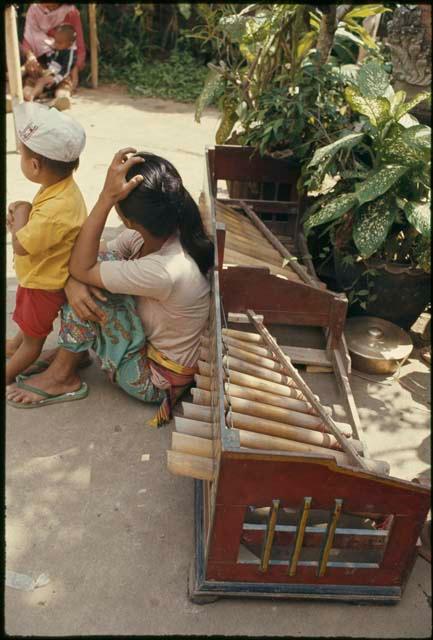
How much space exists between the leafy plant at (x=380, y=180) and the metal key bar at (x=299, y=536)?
1.60m

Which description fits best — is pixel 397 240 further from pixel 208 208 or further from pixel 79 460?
pixel 79 460

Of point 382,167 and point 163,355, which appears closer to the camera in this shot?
point 163,355

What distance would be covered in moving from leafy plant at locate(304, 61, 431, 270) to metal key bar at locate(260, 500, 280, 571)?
1.65 m

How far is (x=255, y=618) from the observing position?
2186 mm

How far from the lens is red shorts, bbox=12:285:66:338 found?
114 inches

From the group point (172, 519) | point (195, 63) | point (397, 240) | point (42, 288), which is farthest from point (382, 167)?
point (195, 63)

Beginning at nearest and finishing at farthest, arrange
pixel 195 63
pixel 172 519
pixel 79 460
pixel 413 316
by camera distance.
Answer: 1. pixel 172 519
2. pixel 79 460
3. pixel 413 316
4. pixel 195 63

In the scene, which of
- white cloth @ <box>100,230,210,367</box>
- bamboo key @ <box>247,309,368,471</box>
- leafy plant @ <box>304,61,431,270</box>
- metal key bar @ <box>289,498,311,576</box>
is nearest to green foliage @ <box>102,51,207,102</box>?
leafy plant @ <box>304,61,431,270</box>

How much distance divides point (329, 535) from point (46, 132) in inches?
72.3

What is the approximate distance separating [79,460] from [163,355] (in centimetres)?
57

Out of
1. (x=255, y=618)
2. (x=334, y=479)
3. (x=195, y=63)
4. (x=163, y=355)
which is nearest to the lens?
(x=334, y=479)

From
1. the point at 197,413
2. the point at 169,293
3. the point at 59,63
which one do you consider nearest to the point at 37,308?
the point at 169,293

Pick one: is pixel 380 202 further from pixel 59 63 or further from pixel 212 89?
pixel 59 63

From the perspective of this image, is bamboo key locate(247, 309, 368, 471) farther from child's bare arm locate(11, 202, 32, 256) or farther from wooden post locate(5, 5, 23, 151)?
wooden post locate(5, 5, 23, 151)
